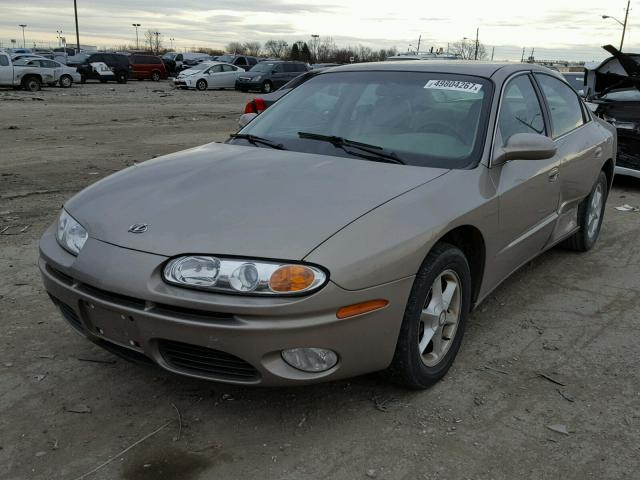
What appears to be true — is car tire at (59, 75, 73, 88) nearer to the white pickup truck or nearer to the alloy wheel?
the white pickup truck

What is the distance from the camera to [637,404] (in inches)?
118

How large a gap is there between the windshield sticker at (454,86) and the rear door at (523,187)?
172 millimetres

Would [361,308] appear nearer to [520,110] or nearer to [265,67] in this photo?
[520,110]

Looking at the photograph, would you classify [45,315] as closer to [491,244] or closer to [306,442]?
[306,442]

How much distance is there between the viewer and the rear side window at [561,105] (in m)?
4.33

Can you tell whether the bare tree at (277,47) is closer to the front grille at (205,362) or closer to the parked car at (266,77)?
the parked car at (266,77)

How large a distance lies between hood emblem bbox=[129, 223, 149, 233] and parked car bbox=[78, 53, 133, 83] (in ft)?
113

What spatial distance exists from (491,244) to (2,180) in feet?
21.5

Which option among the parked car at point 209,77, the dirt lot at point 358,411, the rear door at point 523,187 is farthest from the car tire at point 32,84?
the rear door at point 523,187

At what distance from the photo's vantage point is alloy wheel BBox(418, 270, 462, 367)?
296 cm

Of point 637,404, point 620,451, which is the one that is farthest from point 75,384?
point 637,404

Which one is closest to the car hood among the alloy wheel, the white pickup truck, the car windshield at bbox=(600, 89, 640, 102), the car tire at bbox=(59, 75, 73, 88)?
the alloy wheel

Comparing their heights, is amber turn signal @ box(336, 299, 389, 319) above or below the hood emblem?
below

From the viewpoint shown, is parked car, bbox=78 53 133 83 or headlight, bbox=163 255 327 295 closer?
headlight, bbox=163 255 327 295
